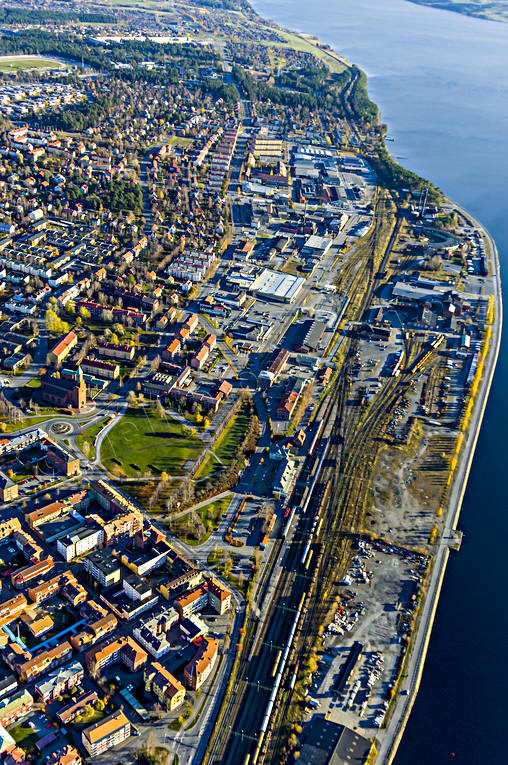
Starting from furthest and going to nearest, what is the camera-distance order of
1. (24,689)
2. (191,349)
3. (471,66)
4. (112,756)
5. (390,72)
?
(471,66)
(390,72)
(191,349)
(24,689)
(112,756)

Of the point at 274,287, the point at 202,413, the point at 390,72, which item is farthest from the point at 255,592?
the point at 390,72

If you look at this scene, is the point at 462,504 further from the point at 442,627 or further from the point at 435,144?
the point at 435,144

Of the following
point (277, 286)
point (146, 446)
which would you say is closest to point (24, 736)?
point (146, 446)

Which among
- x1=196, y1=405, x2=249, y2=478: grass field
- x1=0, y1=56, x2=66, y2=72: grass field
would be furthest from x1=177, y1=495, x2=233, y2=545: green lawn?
x1=0, y1=56, x2=66, y2=72: grass field

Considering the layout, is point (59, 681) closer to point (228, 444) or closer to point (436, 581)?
point (228, 444)

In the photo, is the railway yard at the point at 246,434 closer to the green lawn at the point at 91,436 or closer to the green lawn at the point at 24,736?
the green lawn at the point at 91,436

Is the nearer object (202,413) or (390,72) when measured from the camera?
(202,413)
